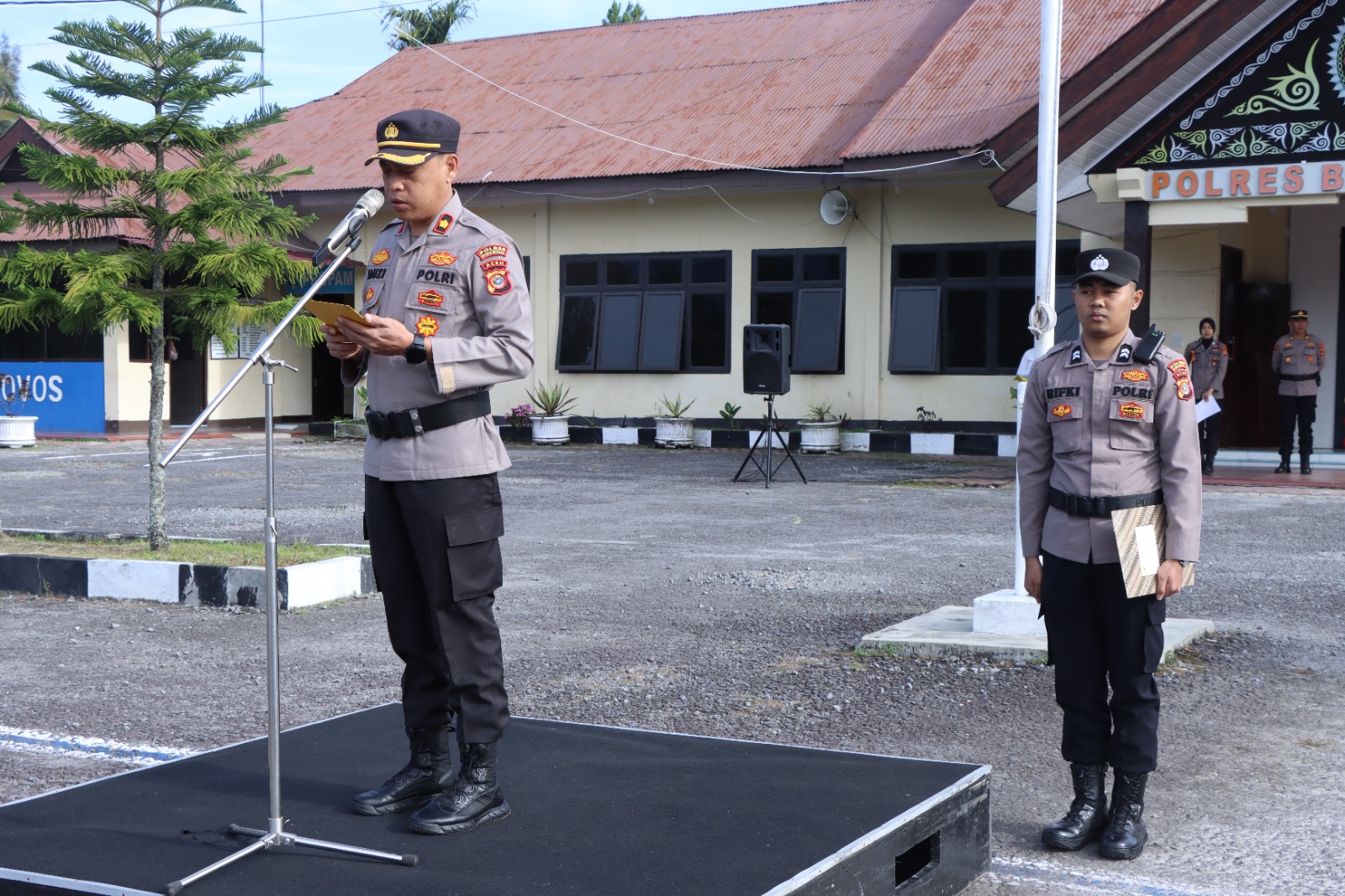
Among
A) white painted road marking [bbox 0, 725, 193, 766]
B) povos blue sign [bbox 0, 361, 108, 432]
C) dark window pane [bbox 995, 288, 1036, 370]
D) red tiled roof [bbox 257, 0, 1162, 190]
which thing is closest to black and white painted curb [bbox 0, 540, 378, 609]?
white painted road marking [bbox 0, 725, 193, 766]

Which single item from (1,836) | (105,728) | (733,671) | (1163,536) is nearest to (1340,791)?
(1163,536)

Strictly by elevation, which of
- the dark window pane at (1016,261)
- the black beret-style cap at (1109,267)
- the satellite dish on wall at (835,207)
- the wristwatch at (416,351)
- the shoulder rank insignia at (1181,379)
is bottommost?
the shoulder rank insignia at (1181,379)

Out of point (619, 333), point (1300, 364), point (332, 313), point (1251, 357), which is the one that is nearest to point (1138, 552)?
point (332, 313)

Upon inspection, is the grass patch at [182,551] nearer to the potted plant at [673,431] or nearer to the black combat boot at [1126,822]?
the black combat boot at [1126,822]

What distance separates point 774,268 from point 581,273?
10.5ft

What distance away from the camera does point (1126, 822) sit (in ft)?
13.4

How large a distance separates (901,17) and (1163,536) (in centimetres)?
1909

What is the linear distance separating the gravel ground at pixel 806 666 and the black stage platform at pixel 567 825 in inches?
17.2

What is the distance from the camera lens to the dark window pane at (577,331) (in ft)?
70.8

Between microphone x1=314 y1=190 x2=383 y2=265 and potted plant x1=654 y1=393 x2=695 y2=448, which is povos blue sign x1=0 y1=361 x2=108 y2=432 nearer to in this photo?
potted plant x1=654 y1=393 x2=695 y2=448

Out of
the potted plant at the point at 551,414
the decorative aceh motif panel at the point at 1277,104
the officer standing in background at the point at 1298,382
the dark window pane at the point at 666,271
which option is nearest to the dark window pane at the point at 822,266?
the dark window pane at the point at 666,271

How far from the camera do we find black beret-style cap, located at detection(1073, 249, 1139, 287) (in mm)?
4156

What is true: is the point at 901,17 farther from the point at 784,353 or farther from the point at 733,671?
the point at 733,671

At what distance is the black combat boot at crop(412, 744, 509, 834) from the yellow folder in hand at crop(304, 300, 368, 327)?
45.7 inches
